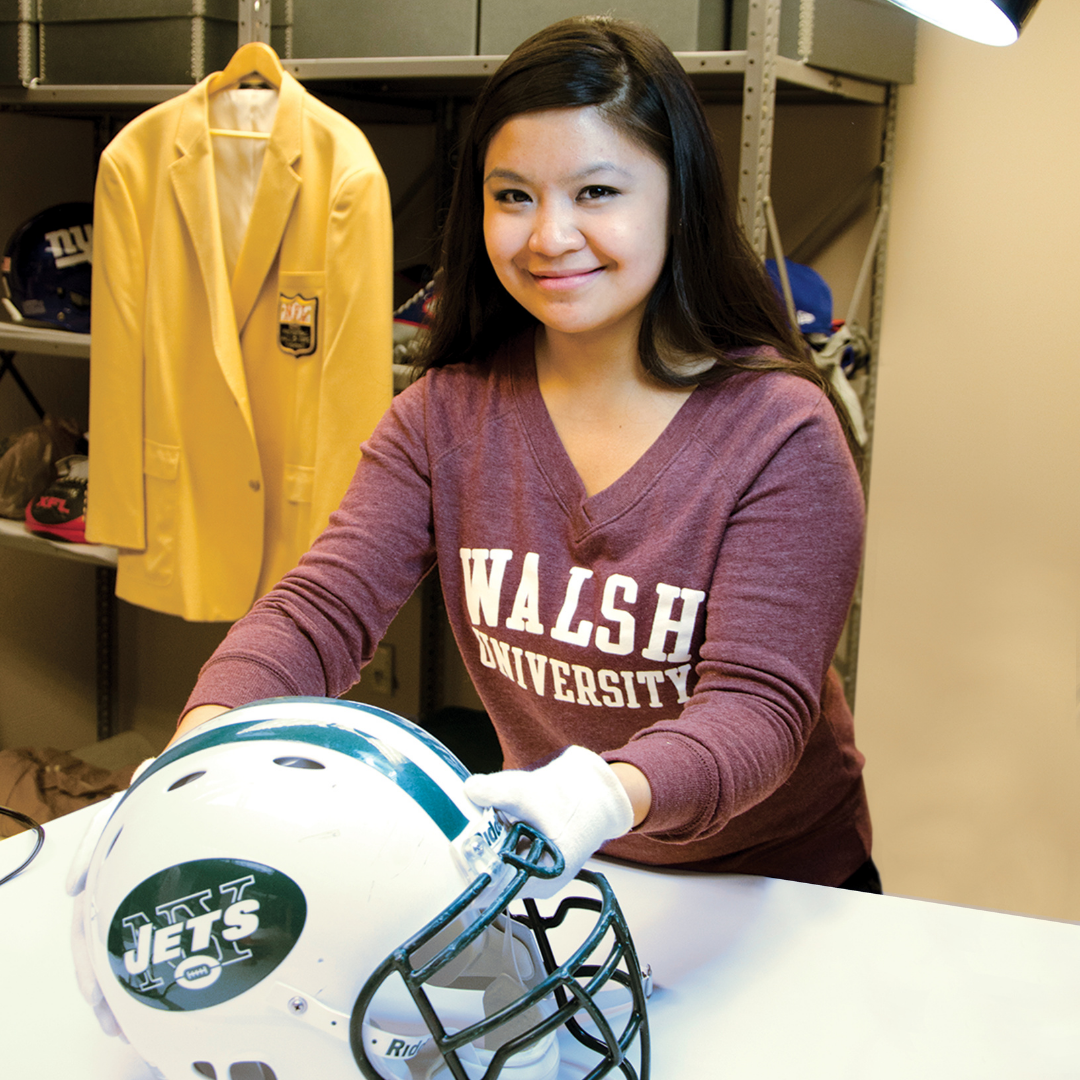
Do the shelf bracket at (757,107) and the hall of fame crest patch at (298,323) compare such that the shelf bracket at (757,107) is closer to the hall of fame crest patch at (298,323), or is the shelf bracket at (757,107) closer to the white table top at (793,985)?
the hall of fame crest patch at (298,323)

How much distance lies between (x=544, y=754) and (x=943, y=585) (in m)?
1.27

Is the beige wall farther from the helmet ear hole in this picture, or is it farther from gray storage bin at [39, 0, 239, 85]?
the helmet ear hole

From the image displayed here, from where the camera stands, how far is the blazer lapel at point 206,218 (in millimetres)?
1915

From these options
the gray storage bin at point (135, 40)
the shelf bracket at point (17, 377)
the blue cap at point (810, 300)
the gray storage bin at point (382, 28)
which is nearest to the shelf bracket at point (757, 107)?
the blue cap at point (810, 300)

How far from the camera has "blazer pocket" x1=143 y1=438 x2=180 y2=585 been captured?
80.2 inches

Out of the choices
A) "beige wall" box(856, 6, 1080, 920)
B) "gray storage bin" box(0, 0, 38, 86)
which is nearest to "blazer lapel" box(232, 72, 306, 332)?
"gray storage bin" box(0, 0, 38, 86)

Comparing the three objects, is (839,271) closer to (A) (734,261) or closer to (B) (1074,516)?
(B) (1074,516)

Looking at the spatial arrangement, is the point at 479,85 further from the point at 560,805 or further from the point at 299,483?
the point at 560,805

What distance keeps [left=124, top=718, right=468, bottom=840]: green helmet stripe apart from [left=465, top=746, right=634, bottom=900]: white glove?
0.03 meters

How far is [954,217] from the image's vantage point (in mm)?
2006

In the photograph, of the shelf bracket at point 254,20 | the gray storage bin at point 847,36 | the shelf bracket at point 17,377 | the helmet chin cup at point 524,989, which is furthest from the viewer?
the shelf bracket at point 17,377

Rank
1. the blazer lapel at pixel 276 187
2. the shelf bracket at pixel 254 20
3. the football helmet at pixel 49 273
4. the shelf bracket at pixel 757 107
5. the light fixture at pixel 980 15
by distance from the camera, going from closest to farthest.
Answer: the light fixture at pixel 980 15 → the shelf bracket at pixel 757 107 → the blazer lapel at pixel 276 187 → the shelf bracket at pixel 254 20 → the football helmet at pixel 49 273

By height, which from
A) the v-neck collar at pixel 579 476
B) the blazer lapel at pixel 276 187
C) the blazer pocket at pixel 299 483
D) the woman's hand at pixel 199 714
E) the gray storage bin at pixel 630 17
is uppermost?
the gray storage bin at pixel 630 17

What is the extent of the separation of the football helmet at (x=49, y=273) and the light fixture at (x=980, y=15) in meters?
1.94
